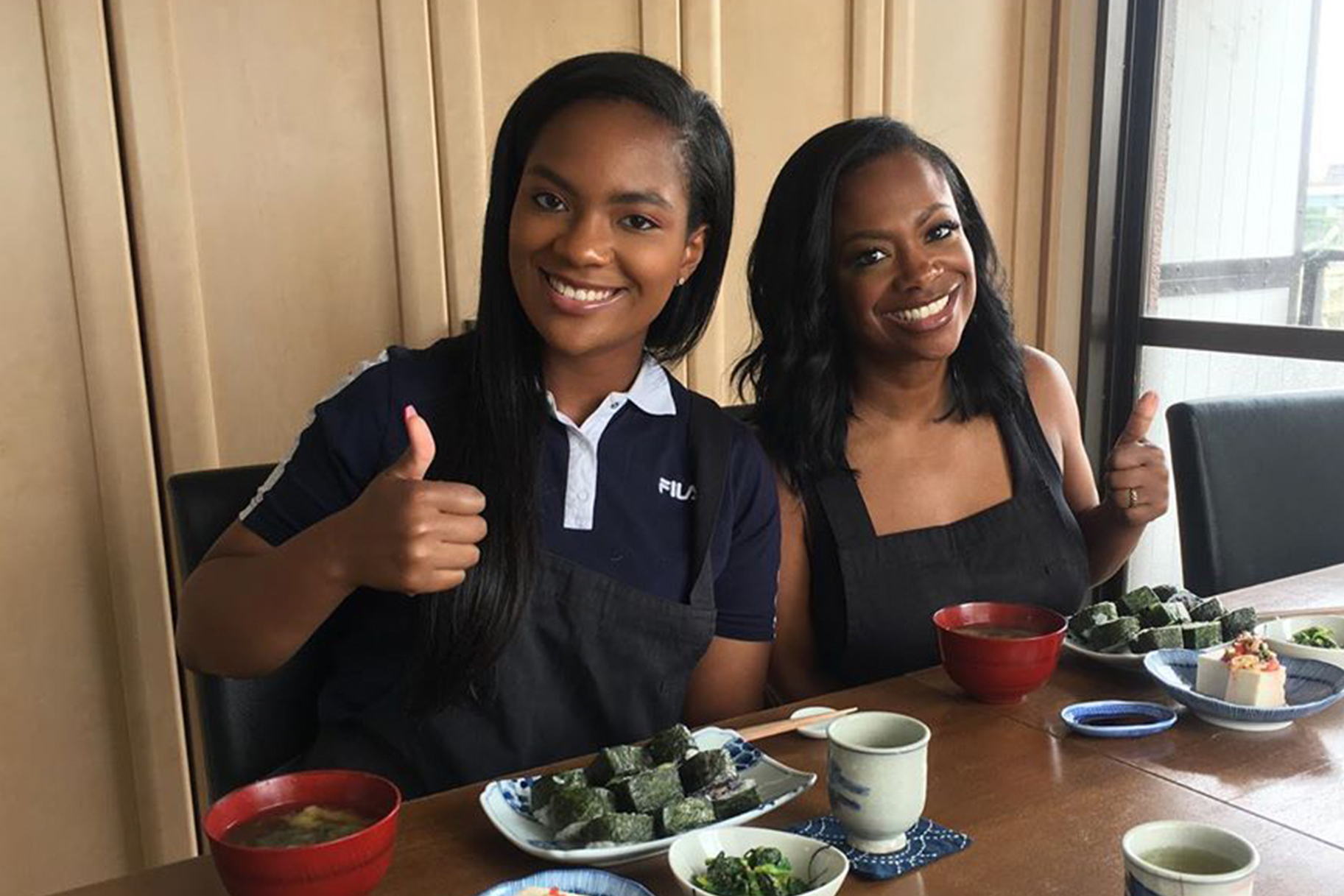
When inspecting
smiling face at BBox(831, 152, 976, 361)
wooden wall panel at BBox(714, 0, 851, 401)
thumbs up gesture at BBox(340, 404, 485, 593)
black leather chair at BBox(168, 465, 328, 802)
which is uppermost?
wooden wall panel at BBox(714, 0, 851, 401)

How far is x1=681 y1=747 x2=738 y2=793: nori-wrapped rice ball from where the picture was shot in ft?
3.37

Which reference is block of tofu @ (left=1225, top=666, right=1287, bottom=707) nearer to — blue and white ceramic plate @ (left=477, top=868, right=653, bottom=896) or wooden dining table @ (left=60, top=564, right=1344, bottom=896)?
wooden dining table @ (left=60, top=564, right=1344, bottom=896)

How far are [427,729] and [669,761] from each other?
35 cm

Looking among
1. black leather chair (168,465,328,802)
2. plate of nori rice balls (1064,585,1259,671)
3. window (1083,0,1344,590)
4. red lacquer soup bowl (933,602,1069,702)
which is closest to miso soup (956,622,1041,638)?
red lacquer soup bowl (933,602,1069,702)

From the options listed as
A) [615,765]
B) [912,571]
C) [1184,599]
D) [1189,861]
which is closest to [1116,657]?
[1184,599]

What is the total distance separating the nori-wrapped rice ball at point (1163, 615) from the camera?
1392 mm

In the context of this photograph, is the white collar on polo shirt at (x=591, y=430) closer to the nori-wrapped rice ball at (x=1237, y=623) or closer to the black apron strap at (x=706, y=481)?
the black apron strap at (x=706, y=481)

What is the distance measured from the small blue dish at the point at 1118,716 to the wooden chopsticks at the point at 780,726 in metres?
0.24

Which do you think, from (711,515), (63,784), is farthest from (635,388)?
(63,784)

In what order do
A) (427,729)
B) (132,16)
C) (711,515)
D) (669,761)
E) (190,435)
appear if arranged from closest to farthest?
1. (669,761)
2. (427,729)
3. (711,515)
4. (132,16)
5. (190,435)

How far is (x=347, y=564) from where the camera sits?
1.08 meters

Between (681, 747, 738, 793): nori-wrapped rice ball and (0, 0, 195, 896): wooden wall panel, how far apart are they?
1.32 meters

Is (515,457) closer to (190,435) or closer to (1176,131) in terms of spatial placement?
(190,435)

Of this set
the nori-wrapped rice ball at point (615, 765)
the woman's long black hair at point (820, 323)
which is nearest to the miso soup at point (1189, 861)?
the nori-wrapped rice ball at point (615, 765)
